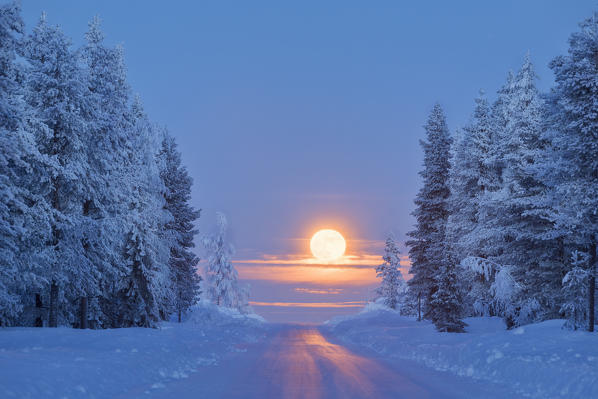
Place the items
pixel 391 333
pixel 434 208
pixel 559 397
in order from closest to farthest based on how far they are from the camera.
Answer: pixel 559 397, pixel 391 333, pixel 434 208

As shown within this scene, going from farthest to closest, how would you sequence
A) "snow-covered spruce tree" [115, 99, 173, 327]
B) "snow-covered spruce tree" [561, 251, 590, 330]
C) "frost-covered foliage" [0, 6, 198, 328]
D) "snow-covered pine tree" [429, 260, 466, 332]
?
"snow-covered pine tree" [429, 260, 466, 332] → "snow-covered spruce tree" [115, 99, 173, 327] → "snow-covered spruce tree" [561, 251, 590, 330] → "frost-covered foliage" [0, 6, 198, 328]

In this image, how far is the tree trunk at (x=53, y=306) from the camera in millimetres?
23984

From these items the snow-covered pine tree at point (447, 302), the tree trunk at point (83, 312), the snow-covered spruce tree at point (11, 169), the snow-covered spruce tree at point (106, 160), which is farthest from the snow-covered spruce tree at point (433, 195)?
the snow-covered spruce tree at point (11, 169)

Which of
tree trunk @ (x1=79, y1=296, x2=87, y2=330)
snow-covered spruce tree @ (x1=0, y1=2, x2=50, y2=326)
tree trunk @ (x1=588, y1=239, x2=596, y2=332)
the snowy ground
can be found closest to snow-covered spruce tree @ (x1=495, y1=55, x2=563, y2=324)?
tree trunk @ (x1=588, y1=239, x2=596, y2=332)

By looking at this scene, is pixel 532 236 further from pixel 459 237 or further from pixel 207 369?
pixel 207 369

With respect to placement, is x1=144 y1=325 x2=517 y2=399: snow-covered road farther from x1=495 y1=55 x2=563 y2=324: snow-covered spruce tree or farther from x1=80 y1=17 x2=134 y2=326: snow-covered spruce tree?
x1=495 y1=55 x2=563 y2=324: snow-covered spruce tree

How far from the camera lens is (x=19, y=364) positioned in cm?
1243

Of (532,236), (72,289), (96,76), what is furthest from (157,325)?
(532,236)

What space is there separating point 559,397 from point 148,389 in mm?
9313

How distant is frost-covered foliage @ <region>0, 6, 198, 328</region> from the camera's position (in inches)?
800

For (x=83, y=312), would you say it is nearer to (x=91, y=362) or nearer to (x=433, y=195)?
(x=91, y=362)

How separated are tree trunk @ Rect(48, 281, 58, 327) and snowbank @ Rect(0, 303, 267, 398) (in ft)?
8.69

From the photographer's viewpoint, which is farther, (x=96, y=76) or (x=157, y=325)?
(x=157, y=325)

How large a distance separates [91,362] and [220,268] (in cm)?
6054
